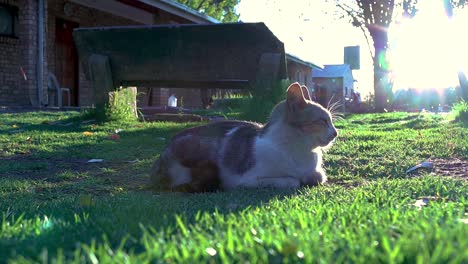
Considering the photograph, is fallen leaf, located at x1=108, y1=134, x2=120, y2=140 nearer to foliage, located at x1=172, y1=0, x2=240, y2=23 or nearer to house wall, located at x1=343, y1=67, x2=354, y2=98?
foliage, located at x1=172, y1=0, x2=240, y2=23

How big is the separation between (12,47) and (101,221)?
12.6 m

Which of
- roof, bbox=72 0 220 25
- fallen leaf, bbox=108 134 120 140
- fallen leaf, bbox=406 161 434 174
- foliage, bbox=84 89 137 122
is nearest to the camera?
fallen leaf, bbox=406 161 434 174

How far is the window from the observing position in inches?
524

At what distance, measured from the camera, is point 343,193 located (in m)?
3.21

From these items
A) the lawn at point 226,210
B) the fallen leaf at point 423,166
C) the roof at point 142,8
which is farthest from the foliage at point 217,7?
the fallen leaf at point 423,166

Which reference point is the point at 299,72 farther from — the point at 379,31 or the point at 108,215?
the point at 108,215

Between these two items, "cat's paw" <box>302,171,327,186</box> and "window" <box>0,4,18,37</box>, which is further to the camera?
"window" <box>0,4,18,37</box>

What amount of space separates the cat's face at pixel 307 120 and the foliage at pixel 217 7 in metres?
25.9

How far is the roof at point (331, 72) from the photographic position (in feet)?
156

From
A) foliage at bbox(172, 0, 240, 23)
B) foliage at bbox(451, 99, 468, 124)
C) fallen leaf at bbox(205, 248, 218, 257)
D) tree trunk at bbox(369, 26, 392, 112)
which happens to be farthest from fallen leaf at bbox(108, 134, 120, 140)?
foliage at bbox(172, 0, 240, 23)

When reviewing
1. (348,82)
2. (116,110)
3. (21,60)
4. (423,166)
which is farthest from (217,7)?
(423,166)

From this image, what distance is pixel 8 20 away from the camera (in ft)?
44.1

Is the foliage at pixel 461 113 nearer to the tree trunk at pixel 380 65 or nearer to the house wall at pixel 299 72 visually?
the tree trunk at pixel 380 65

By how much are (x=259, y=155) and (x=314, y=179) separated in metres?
0.46
